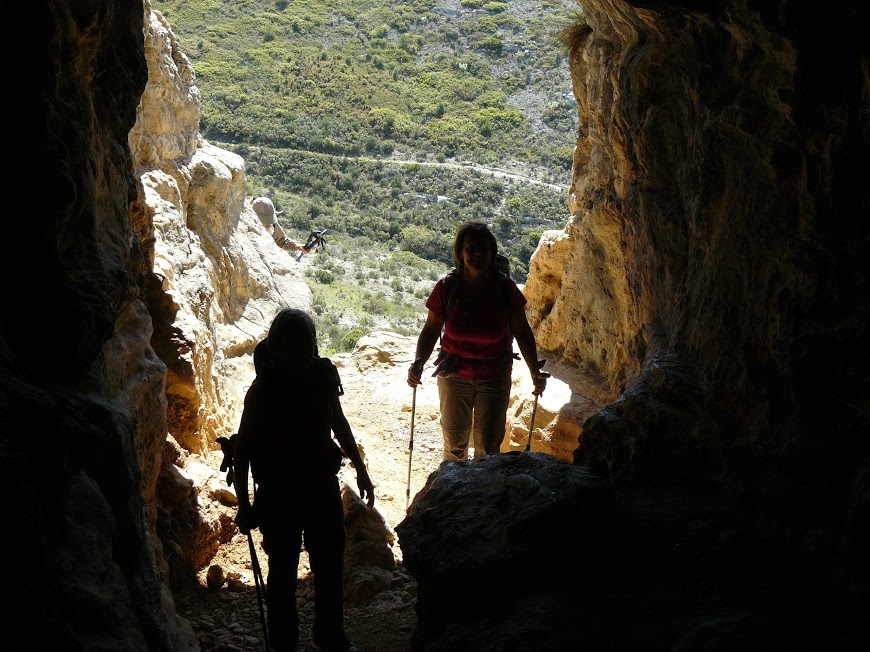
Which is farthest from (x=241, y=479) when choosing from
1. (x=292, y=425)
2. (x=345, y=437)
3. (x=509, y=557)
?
(x=509, y=557)

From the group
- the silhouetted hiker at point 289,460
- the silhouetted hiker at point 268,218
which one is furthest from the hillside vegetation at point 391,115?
the silhouetted hiker at point 289,460

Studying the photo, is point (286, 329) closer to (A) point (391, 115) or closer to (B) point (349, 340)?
(B) point (349, 340)

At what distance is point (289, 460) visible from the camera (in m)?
3.31

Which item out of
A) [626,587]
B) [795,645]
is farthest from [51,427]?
[795,645]

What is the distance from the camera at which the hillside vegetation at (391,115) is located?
31.6 meters

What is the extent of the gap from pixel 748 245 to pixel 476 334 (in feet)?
5.97

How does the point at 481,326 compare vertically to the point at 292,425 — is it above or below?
above

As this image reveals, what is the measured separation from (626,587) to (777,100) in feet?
7.30

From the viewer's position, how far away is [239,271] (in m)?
9.32

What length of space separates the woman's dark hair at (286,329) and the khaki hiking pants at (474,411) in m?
1.71

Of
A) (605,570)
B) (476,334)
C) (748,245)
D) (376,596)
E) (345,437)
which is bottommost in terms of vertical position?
(376,596)

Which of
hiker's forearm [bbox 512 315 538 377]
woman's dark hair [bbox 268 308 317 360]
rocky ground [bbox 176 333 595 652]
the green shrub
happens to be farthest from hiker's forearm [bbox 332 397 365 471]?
the green shrub

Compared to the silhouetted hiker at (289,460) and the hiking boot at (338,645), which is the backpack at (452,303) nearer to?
the silhouetted hiker at (289,460)

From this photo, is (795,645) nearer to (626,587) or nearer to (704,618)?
(704,618)
